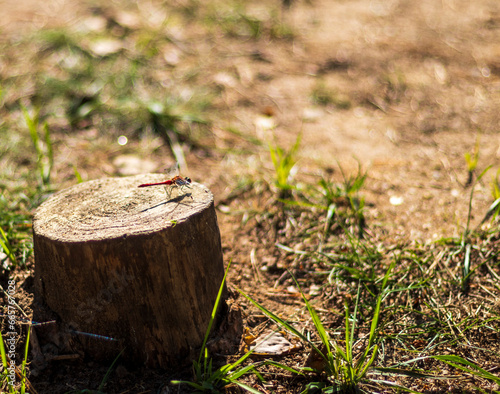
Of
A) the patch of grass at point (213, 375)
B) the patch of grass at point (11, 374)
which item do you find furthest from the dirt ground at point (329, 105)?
the patch of grass at point (213, 375)

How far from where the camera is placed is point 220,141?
3.39 metres

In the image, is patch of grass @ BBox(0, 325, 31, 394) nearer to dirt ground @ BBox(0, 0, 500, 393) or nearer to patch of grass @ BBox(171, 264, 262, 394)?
dirt ground @ BBox(0, 0, 500, 393)

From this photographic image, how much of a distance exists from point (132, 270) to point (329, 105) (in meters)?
2.72

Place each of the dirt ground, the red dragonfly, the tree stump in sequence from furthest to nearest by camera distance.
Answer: the dirt ground < the red dragonfly < the tree stump

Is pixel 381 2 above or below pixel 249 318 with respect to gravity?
above

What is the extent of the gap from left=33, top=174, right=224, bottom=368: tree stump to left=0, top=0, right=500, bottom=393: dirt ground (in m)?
0.16

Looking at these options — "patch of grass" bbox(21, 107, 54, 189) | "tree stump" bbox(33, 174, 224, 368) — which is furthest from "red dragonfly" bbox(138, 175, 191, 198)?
"patch of grass" bbox(21, 107, 54, 189)

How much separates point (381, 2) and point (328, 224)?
13.0 ft

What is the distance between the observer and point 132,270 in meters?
1.53

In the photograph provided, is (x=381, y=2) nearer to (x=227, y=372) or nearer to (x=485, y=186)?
(x=485, y=186)

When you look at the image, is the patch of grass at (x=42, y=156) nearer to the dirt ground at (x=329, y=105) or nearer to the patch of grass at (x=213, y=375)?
the dirt ground at (x=329, y=105)

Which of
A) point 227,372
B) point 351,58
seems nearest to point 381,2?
point 351,58

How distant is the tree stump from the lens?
1521 mm

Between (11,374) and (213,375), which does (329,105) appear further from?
(11,374)
